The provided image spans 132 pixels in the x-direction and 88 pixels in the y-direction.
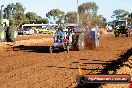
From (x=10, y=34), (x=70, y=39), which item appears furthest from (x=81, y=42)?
(x=10, y=34)

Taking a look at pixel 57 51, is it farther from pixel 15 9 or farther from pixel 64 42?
pixel 15 9

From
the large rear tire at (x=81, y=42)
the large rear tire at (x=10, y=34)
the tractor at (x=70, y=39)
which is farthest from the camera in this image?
the large rear tire at (x=10, y=34)

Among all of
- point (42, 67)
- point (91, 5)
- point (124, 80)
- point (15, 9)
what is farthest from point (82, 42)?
point (15, 9)

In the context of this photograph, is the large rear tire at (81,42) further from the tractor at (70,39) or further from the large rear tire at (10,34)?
the large rear tire at (10,34)

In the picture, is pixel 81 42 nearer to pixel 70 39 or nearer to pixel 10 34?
pixel 70 39

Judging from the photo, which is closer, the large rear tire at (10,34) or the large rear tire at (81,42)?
the large rear tire at (81,42)

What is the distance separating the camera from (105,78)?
147 inches

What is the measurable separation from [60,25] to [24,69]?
27.2 ft

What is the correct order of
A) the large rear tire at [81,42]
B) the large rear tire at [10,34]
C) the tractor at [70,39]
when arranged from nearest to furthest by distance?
1. the tractor at [70,39]
2. the large rear tire at [81,42]
3. the large rear tire at [10,34]

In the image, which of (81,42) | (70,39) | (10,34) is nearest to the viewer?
(70,39)

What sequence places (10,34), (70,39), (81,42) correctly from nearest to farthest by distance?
(70,39), (81,42), (10,34)

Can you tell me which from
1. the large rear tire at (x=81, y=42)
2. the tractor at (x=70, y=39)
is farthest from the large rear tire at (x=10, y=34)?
the large rear tire at (x=81, y=42)

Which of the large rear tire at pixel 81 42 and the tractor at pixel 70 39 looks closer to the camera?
the tractor at pixel 70 39

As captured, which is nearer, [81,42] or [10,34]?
[81,42]
